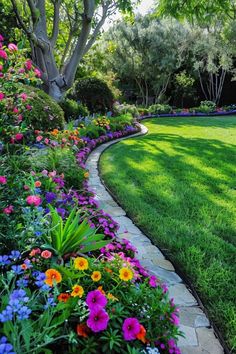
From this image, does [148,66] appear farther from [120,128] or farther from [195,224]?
[195,224]

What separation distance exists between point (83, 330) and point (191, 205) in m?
2.69

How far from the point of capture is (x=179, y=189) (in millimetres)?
4414

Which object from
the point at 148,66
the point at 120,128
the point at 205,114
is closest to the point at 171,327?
the point at 120,128

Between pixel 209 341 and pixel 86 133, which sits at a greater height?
pixel 86 133

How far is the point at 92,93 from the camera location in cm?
1130

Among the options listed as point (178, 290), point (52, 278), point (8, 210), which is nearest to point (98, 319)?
point (52, 278)

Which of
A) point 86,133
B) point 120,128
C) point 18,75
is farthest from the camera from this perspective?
point 120,128

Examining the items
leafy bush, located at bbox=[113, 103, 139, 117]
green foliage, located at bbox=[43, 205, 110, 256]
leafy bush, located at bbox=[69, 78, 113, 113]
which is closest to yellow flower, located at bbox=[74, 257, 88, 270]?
green foliage, located at bbox=[43, 205, 110, 256]

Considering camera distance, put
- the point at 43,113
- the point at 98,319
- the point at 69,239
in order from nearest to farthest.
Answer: the point at 98,319
the point at 69,239
the point at 43,113

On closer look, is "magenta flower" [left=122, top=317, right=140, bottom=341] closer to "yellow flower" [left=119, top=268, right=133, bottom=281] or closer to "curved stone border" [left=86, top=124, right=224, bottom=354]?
"yellow flower" [left=119, top=268, right=133, bottom=281]

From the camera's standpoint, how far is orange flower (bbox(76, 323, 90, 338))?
4.55 ft

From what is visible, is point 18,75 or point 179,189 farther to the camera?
point 179,189

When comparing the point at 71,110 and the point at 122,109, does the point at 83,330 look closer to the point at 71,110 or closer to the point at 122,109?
the point at 71,110

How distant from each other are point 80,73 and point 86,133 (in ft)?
36.5
